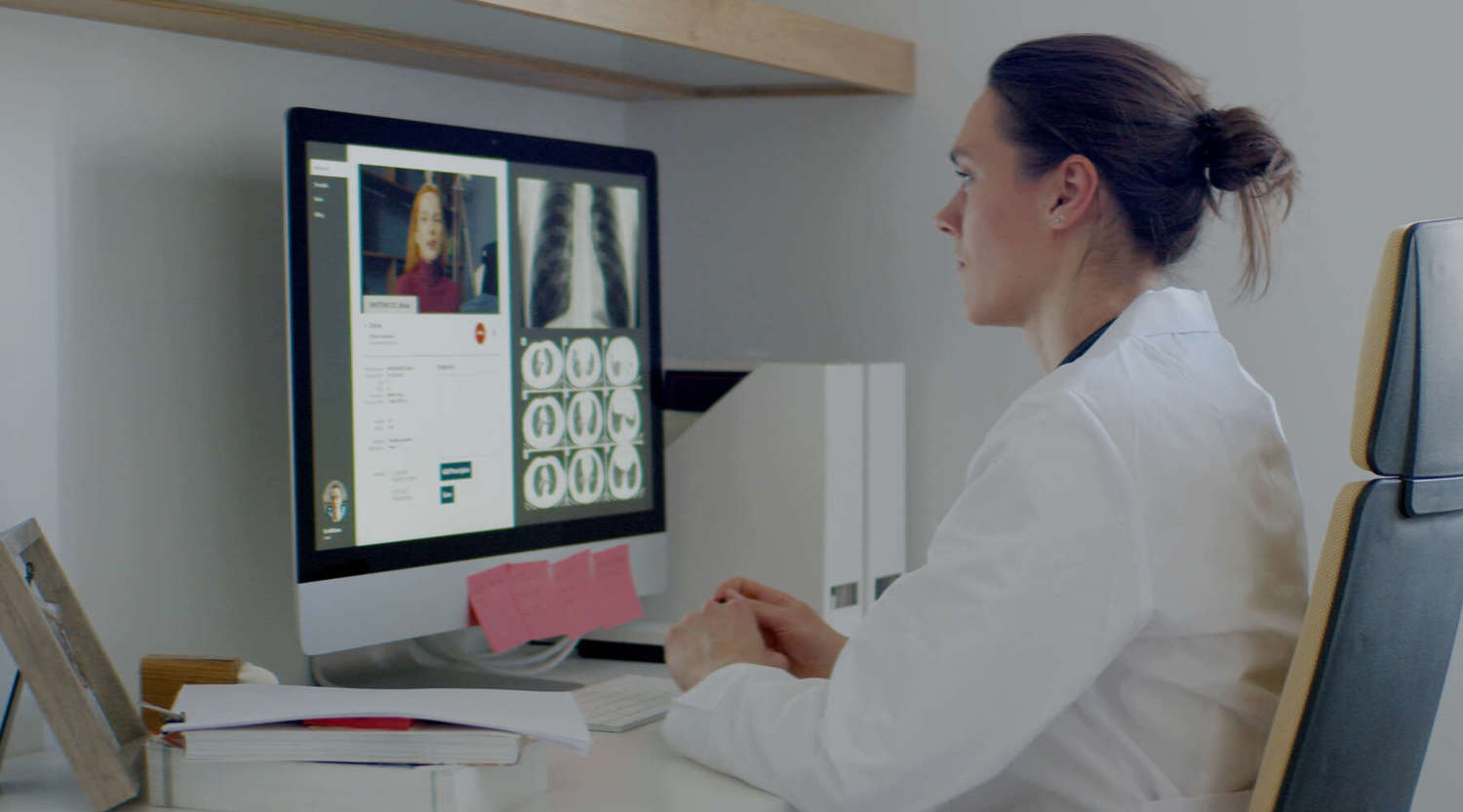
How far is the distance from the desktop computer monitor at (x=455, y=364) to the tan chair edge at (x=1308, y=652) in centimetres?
75

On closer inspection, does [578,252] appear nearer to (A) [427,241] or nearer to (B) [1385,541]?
(A) [427,241]

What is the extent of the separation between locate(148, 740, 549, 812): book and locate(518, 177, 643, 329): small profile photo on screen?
0.60 meters

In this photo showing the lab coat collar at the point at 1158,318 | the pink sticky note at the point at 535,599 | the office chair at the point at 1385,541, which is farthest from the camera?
the pink sticky note at the point at 535,599

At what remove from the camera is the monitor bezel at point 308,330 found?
1.27 metres

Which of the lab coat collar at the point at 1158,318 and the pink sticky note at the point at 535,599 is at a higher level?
the lab coat collar at the point at 1158,318

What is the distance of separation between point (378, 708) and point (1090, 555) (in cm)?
49

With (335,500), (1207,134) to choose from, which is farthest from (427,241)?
(1207,134)

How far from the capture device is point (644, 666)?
1.61m

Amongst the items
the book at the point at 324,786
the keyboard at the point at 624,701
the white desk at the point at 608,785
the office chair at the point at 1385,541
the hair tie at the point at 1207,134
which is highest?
the hair tie at the point at 1207,134

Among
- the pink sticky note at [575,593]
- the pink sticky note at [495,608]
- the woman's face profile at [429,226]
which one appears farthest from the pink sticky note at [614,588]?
the woman's face profile at [429,226]

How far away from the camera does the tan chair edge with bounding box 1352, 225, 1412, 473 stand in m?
0.96

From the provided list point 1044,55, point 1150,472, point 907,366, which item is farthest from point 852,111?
point 1150,472

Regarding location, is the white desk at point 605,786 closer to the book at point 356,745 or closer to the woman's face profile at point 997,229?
the book at point 356,745

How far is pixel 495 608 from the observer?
1.44 m
